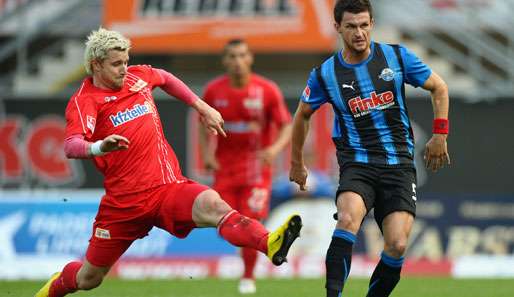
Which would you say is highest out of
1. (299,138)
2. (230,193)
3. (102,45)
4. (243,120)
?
(102,45)

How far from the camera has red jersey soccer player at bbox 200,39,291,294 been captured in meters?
12.5

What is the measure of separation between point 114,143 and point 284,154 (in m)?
10.7

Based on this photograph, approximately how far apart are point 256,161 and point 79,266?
4.25 meters

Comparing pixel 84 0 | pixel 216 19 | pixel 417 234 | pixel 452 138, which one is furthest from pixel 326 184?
pixel 84 0

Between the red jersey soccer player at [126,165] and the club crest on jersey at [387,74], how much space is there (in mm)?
1215

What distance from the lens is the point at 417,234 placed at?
15.8 metres

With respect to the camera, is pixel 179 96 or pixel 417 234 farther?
pixel 417 234

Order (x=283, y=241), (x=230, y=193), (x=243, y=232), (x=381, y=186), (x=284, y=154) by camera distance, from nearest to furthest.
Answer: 1. (x=283, y=241)
2. (x=243, y=232)
3. (x=381, y=186)
4. (x=230, y=193)
5. (x=284, y=154)

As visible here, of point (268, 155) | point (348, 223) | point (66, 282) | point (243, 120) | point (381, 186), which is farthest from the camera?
point (243, 120)

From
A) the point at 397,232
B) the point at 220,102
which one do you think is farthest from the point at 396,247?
the point at 220,102

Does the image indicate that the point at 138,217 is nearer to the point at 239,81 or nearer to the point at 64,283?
the point at 64,283

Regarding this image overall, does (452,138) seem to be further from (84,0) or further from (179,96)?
(179,96)

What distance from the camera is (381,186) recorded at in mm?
8234

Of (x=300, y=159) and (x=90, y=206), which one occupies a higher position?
(x=300, y=159)
